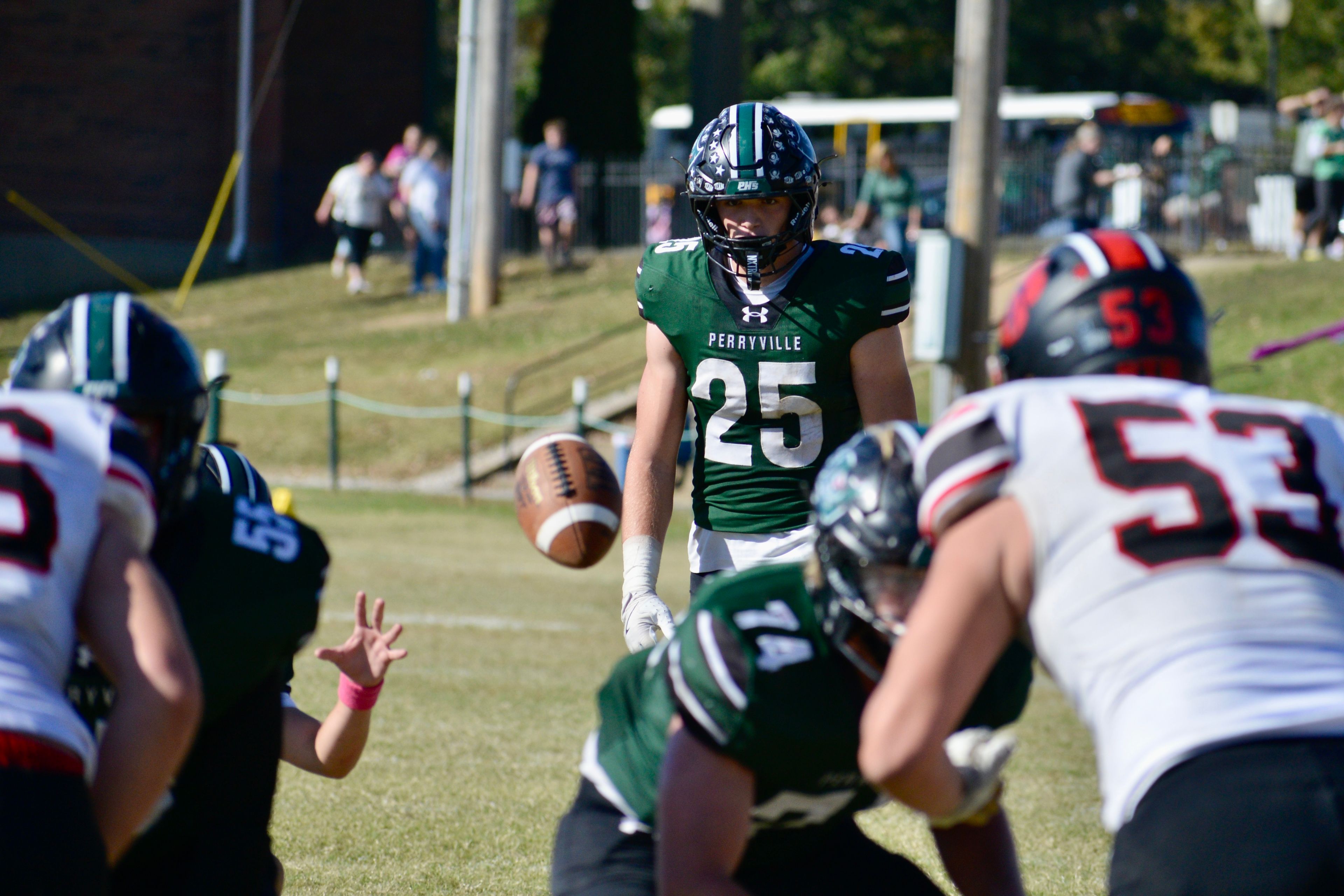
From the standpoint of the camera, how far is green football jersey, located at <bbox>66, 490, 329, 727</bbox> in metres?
2.69

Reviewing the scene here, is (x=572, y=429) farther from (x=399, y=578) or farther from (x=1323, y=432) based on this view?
(x=1323, y=432)

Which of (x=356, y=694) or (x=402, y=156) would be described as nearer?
(x=356, y=694)

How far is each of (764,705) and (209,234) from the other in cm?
2459

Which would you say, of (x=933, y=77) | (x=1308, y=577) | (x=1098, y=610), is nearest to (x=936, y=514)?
(x=1098, y=610)

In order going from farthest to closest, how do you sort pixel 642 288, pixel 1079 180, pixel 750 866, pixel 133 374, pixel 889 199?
pixel 889 199
pixel 1079 180
pixel 642 288
pixel 750 866
pixel 133 374

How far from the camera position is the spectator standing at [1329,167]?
15.9 metres

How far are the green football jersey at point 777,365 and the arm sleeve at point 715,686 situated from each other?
1.92 m

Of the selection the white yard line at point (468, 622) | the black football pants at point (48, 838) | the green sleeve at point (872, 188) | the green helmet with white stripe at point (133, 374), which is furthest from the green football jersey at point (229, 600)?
the green sleeve at point (872, 188)

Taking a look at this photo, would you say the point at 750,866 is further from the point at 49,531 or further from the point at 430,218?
the point at 430,218

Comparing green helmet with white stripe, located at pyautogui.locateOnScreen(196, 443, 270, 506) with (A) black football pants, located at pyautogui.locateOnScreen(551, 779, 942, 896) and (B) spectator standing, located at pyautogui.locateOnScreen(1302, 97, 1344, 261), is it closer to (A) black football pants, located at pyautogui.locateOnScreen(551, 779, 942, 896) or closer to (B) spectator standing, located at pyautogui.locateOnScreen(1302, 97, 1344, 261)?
(A) black football pants, located at pyautogui.locateOnScreen(551, 779, 942, 896)

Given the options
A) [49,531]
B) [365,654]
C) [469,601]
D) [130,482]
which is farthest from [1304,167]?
[49,531]

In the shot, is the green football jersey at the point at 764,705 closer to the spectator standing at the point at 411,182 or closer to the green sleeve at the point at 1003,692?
the green sleeve at the point at 1003,692

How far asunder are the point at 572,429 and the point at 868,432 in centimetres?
1280

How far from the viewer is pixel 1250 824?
2.15 metres
